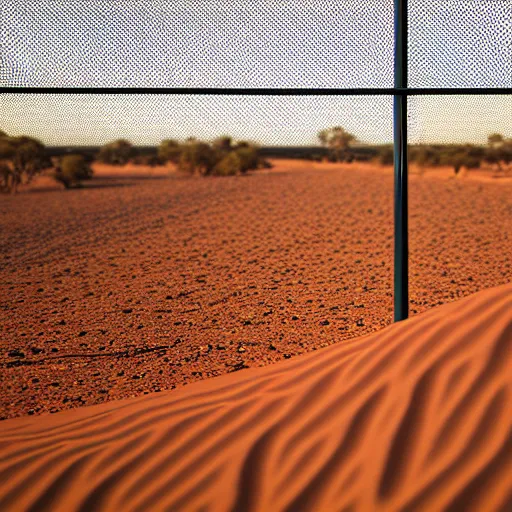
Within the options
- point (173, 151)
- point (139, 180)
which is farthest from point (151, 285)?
point (173, 151)

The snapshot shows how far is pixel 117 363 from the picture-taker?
632 cm

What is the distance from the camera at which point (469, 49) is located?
3.62 metres

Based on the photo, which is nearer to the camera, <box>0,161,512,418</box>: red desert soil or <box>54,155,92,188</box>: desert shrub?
<box>0,161,512,418</box>: red desert soil

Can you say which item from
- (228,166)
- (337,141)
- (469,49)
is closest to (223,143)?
(228,166)

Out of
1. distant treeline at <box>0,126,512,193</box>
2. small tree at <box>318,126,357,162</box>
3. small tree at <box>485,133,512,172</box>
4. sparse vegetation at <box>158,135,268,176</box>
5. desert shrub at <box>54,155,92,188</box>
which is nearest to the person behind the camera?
distant treeline at <box>0,126,512,193</box>

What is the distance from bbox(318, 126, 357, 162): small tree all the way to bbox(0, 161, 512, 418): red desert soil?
2.10m

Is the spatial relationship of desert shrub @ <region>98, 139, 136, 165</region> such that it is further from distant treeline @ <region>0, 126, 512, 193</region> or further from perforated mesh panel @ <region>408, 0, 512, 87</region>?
perforated mesh panel @ <region>408, 0, 512, 87</region>

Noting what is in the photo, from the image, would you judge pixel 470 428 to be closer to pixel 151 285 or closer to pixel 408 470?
pixel 408 470

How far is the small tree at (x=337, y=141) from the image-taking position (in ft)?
77.3

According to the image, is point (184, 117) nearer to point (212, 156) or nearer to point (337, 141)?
point (212, 156)

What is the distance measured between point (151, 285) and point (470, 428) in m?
8.89

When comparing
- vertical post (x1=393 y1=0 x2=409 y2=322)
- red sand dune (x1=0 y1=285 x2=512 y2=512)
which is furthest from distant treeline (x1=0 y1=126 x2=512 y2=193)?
red sand dune (x1=0 y1=285 x2=512 y2=512)

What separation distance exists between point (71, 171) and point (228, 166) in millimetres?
5177

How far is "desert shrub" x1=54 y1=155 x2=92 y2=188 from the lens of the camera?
65.2ft
